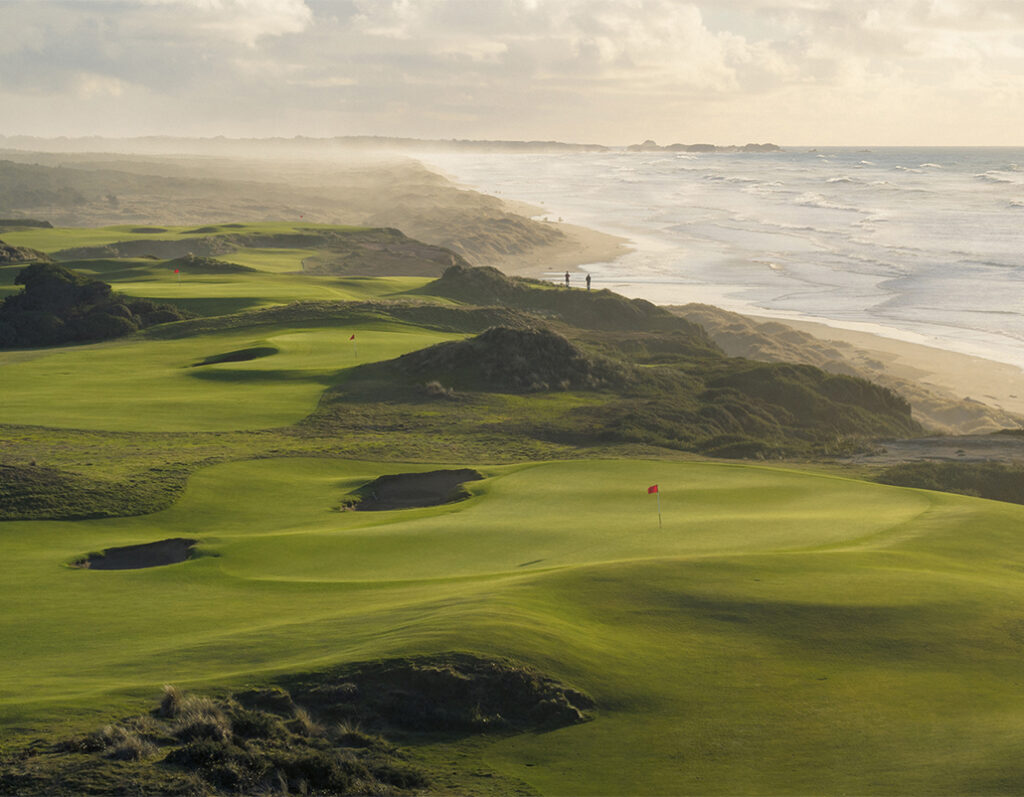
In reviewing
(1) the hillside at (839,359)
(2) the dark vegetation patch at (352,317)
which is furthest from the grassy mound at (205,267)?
(1) the hillside at (839,359)

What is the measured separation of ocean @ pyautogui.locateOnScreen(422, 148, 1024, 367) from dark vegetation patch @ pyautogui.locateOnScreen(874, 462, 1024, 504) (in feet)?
85.0

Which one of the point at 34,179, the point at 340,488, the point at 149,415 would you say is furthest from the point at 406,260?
the point at 34,179

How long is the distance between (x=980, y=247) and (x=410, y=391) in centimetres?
6714

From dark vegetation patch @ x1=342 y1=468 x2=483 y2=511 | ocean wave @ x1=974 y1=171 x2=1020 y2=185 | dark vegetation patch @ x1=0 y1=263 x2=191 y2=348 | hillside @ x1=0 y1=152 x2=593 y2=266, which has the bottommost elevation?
dark vegetation patch @ x1=342 y1=468 x2=483 y2=511

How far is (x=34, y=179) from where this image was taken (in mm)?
148375

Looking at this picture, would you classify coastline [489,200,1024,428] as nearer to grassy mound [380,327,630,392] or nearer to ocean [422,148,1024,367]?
ocean [422,148,1024,367]

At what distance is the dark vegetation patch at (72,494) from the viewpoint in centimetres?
2009

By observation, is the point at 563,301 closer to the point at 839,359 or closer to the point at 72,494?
the point at 839,359

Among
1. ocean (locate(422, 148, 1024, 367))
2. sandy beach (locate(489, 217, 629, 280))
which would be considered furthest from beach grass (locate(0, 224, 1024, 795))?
sandy beach (locate(489, 217, 629, 280))

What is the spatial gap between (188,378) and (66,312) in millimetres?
15275

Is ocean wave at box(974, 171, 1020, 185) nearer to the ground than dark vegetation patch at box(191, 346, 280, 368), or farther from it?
farther from it

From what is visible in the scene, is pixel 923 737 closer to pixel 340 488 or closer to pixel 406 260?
pixel 340 488

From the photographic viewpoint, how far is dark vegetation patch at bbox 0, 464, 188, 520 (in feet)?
65.9

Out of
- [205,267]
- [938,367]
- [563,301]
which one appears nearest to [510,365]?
[563,301]
